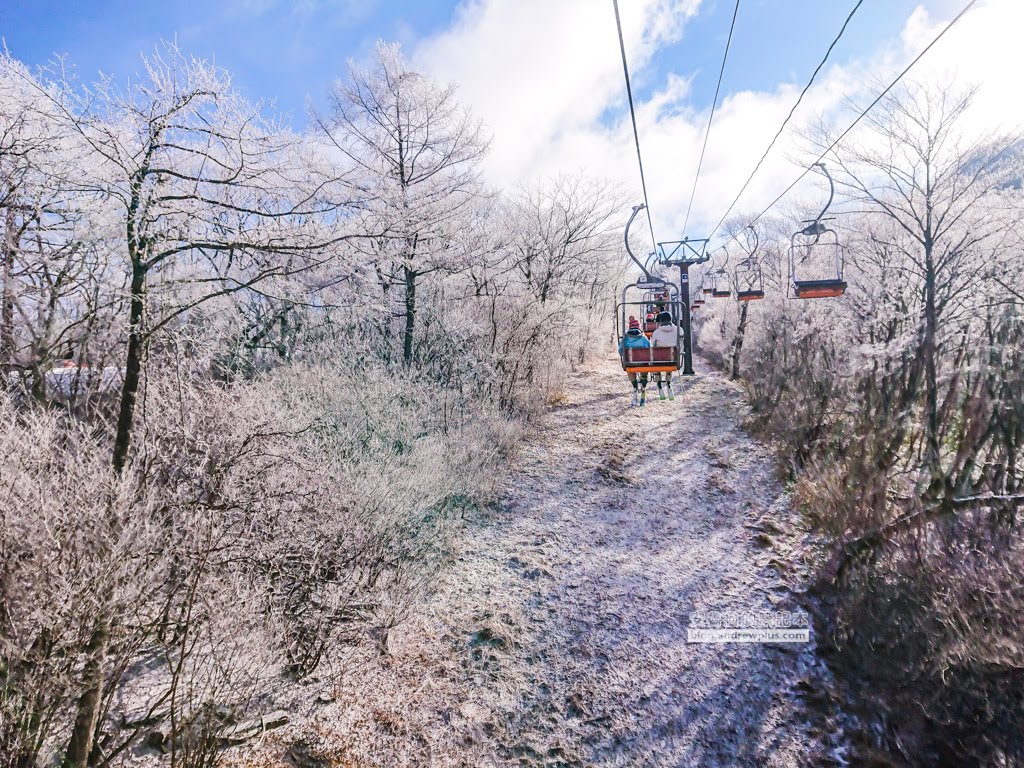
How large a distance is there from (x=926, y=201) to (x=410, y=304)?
1070cm

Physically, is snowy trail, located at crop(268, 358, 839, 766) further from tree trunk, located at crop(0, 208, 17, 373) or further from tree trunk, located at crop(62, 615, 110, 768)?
tree trunk, located at crop(0, 208, 17, 373)

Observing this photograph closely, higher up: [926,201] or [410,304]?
[926,201]

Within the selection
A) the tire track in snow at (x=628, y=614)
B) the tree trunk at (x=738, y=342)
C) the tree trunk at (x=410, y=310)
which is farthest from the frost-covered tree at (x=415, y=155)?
the tree trunk at (x=738, y=342)

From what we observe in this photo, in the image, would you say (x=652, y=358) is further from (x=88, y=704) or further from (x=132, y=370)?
(x=88, y=704)

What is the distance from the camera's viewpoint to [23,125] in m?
3.52

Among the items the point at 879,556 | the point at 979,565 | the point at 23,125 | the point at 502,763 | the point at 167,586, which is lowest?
the point at 502,763

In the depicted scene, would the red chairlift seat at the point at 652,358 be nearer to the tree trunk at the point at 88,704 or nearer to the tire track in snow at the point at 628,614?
the tire track in snow at the point at 628,614

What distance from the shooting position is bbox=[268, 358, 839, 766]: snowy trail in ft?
11.3

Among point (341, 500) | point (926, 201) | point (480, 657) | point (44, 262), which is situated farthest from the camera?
point (926, 201)

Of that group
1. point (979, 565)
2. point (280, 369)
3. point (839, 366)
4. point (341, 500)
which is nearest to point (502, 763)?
point (341, 500)


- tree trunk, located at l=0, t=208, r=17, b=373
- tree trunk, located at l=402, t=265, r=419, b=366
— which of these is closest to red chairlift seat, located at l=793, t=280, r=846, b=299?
tree trunk, located at l=402, t=265, r=419, b=366

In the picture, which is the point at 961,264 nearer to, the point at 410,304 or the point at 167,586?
the point at 410,304

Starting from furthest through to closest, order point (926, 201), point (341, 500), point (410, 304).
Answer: point (410, 304) < point (926, 201) < point (341, 500)

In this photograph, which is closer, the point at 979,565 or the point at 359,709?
the point at 979,565
